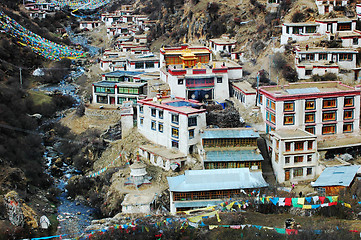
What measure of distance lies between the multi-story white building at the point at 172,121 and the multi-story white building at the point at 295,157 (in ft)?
18.4

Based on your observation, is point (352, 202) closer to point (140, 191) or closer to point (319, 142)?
point (319, 142)

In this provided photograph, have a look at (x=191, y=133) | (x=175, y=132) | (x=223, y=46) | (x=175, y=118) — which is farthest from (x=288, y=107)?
(x=223, y=46)

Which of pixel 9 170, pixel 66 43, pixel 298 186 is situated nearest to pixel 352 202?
pixel 298 186

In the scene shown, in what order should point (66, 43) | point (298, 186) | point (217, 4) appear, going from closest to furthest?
1. point (298, 186)
2. point (217, 4)
3. point (66, 43)

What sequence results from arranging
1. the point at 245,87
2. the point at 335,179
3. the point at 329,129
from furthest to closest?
the point at 245,87 → the point at 329,129 → the point at 335,179

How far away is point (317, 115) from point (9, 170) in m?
21.2

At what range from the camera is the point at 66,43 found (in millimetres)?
85875

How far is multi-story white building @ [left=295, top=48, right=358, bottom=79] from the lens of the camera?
44.2 meters

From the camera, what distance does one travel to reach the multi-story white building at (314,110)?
37312 millimetres

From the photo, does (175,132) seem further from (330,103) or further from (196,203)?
(330,103)

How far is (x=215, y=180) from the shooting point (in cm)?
3344

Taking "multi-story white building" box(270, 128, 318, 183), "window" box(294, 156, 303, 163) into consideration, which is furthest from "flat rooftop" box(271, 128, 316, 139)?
"window" box(294, 156, 303, 163)

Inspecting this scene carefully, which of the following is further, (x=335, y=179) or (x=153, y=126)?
(x=153, y=126)

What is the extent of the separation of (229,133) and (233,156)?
5.84 ft
